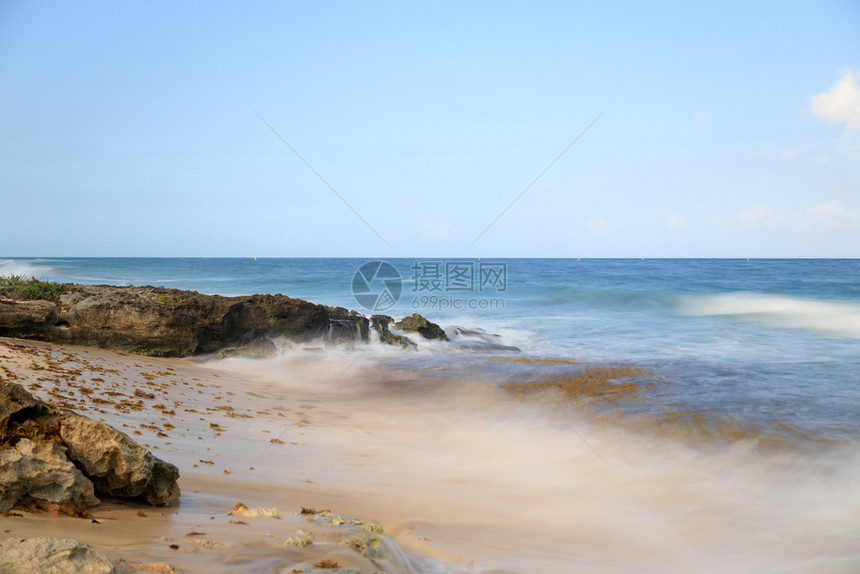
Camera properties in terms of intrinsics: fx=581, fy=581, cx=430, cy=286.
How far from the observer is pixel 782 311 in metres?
22.6

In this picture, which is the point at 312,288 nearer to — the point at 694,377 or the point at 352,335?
the point at 352,335

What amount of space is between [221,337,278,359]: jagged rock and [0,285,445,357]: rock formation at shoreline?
0.02 meters

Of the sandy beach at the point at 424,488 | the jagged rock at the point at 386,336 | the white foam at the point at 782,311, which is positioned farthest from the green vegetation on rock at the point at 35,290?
the white foam at the point at 782,311

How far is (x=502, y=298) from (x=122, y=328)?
21056mm

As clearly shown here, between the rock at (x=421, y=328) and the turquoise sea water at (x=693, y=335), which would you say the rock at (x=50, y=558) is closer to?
the turquoise sea water at (x=693, y=335)

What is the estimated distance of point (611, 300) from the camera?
27.3 metres

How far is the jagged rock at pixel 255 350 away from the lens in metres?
10.2

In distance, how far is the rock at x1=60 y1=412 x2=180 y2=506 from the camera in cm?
265

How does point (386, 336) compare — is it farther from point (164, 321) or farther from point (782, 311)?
point (782, 311)

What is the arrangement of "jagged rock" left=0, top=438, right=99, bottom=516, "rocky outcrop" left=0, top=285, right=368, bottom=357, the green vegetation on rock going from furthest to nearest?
the green vegetation on rock < "rocky outcrop" left=0, top=285, right=368, bottom=357 < "jagged rock" left=0, top=438, right=99, bottom=516

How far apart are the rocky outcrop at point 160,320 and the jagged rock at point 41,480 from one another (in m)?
7.17

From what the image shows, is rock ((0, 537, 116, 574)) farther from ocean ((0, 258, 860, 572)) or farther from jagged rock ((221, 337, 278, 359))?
jagged rock ((221, 337, 278, 359))

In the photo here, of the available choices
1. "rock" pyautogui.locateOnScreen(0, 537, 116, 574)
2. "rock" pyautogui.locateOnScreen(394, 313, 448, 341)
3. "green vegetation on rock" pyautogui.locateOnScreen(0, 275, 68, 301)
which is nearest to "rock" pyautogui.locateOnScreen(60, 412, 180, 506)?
"rock" pyautogui.locateOnScreen(0, 537, 116, 574)

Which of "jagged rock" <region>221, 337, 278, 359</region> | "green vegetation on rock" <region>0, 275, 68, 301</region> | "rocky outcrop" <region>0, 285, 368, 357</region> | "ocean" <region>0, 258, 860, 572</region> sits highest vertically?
"green vegetation on rock" <region>0, 275, 68, 301</region>
